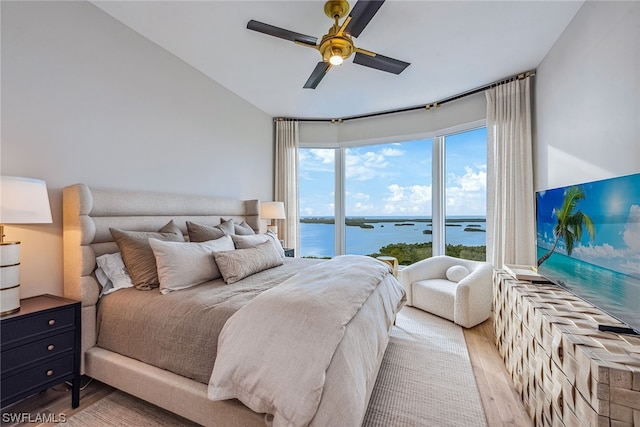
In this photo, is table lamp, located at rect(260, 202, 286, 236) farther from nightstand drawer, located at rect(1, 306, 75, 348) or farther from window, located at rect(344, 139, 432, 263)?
nightstand drawer, located at rect(1, 306, 75, 348)

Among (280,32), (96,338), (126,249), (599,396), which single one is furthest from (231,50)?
(599,396)

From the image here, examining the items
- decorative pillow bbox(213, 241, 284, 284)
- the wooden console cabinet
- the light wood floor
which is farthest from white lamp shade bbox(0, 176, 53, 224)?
the wooden console cabinet

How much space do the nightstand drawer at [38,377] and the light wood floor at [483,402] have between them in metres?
0.23

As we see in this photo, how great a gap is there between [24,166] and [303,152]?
3.74 m

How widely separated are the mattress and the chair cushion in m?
2.07

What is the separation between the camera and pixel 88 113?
7.32 feet

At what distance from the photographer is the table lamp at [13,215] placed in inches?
58.7

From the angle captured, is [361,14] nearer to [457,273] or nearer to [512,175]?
[512,175]

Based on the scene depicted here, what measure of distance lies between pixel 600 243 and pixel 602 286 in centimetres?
22

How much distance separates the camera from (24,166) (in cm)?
187

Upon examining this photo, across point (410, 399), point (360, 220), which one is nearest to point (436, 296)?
point (410, 399)

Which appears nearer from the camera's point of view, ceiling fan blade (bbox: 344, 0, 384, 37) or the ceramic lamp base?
the ceramic lamp base

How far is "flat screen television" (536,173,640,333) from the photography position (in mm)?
1243

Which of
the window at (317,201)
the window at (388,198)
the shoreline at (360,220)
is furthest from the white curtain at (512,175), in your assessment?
the window at (317,201)
